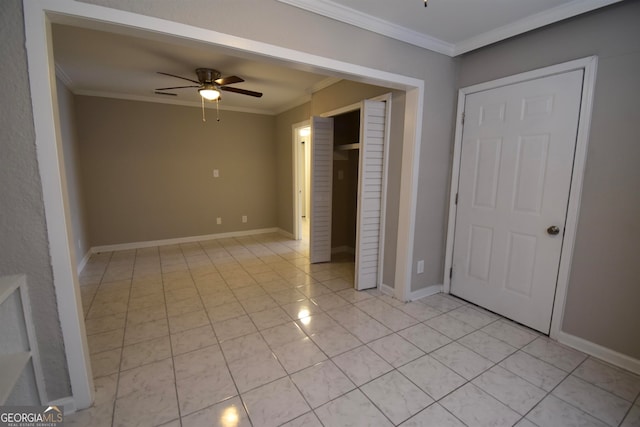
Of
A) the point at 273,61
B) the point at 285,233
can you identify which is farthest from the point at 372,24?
the point at 285,233

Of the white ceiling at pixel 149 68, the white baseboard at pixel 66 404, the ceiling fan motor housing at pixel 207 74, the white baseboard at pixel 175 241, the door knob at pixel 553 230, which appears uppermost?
the white ceiling at pixel 149 68

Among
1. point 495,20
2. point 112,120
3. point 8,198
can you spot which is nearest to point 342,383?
point 8,198

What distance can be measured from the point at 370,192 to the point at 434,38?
145 centimetres

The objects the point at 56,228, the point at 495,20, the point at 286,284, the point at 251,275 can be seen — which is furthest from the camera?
the point at 251,275

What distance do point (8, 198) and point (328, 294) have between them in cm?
247

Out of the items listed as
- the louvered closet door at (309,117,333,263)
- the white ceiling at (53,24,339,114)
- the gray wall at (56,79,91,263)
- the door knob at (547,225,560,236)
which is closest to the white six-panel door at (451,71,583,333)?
the door knob at (547,225,560,236)

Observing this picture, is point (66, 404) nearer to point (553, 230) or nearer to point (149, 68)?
point (149, 68)

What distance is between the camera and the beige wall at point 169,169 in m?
4.21

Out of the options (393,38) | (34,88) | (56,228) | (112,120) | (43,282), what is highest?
(393,38)

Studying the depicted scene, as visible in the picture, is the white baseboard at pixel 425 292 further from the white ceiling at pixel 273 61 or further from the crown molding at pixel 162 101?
the crown molding at pixel 162 101

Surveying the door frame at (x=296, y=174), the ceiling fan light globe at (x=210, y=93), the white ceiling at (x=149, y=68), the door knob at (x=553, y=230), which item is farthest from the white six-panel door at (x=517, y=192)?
the door frame at (x=296, y=174)

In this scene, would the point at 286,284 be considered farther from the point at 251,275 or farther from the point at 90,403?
the point at 90,403

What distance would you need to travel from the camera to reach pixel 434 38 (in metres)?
2.41

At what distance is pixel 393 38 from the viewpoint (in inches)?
89.2
